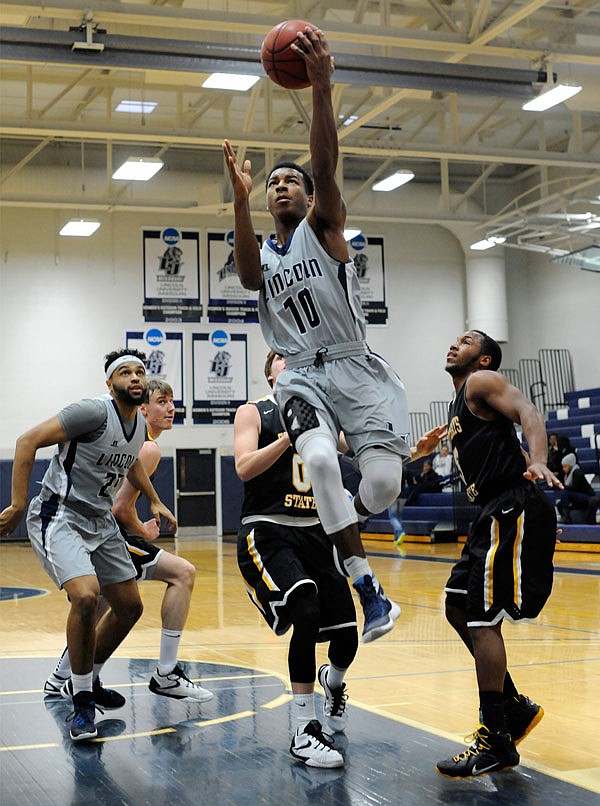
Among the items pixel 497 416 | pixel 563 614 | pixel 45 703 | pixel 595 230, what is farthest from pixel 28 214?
pixel 497 416

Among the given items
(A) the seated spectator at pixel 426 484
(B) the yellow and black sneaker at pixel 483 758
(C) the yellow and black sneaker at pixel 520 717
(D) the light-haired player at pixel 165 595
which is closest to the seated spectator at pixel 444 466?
(A) the seated spectator at pixel 426 484

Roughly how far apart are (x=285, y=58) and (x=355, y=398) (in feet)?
4.48

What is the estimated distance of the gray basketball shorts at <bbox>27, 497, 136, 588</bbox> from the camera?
499 centimetres

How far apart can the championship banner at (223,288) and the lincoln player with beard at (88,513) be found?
1825cm

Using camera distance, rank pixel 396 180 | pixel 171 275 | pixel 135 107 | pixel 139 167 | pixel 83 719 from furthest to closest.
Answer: pixel 171 275 < pixel 135 107 < pixel 396 180 < pixel 139 167 < pixel 83 719

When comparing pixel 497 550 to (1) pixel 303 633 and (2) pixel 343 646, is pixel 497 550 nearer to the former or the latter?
(1) pixel 303 633

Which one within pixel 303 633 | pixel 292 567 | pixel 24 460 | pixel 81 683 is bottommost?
pixel 81 683

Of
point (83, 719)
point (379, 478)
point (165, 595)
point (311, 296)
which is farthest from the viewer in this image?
point (165, 595)

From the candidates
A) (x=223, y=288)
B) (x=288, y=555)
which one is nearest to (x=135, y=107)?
(x=223, y=288)

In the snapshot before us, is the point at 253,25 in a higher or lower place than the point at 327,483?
higher

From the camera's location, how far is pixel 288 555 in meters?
4.73

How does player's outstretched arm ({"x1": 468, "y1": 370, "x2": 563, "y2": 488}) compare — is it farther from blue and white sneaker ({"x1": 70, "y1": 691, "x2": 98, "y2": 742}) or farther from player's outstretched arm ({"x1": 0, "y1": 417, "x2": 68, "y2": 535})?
blue and white sneaker ({"x1": 70, "y1": 691, "x2": 98, "y2": 742})

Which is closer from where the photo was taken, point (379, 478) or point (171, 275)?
point (379, 478)

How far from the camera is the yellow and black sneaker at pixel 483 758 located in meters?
3.97
